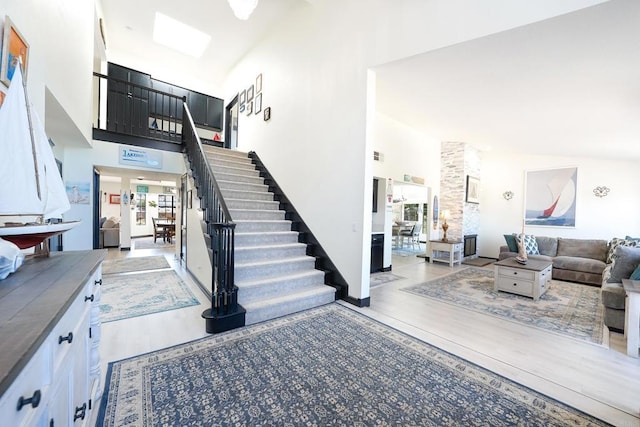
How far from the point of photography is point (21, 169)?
128 cm

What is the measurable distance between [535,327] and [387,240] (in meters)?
3.03

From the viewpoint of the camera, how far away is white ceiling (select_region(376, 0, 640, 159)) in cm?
248

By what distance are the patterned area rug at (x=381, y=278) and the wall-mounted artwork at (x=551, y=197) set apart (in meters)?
4.80

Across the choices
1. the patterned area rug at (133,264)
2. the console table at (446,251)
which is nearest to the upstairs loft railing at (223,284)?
the patterned area rug at (133,264)

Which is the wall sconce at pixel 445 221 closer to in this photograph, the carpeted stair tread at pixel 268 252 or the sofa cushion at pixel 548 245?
the sofa cushion at pixel 548 245

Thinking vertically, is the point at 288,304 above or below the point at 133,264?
above

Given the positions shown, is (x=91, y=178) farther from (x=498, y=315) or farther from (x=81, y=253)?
(x=498, y=315)

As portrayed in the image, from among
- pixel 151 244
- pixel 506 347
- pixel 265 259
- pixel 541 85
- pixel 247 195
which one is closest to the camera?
pixel 506 347

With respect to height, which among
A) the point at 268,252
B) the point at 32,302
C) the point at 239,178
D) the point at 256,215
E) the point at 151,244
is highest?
the point at 239,178

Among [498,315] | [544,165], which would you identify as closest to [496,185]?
[544,165]

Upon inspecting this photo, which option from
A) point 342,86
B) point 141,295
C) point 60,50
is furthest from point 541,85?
point 141,295

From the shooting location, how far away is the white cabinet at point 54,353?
0.65m

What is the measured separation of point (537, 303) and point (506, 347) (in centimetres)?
197

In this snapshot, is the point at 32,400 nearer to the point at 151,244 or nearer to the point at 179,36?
the point at 179,36
